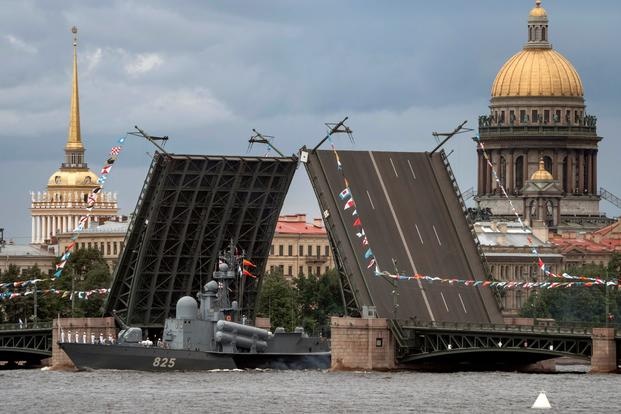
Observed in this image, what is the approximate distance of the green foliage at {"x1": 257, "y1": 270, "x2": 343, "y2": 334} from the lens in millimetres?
137500

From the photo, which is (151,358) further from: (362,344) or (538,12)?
(538,12)

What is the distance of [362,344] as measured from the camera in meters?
107

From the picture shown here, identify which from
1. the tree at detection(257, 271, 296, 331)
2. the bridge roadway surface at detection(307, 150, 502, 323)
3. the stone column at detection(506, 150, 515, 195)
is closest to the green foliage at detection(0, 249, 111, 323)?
the tree at detection(257, 271, 296, 331)

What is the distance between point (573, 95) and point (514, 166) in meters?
5.10

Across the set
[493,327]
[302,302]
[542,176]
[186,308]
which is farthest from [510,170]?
[186,308]

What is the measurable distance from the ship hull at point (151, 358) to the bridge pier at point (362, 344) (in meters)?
2.44

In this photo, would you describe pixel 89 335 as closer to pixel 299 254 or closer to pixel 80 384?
pixel 80 384

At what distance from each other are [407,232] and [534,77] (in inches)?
3191

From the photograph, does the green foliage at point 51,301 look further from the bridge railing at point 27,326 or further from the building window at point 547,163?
the building window at point 547,163

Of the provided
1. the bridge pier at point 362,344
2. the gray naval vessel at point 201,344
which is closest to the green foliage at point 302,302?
the gray naval vessel at point 201,344

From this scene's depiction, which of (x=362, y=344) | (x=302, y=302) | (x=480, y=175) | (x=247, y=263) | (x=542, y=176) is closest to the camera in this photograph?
(x=362, y=344)

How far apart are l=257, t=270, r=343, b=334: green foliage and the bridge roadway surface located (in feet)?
78.5

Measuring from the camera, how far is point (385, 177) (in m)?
108

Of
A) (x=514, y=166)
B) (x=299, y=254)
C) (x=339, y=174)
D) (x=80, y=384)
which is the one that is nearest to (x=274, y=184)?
(x=339, y=174)
